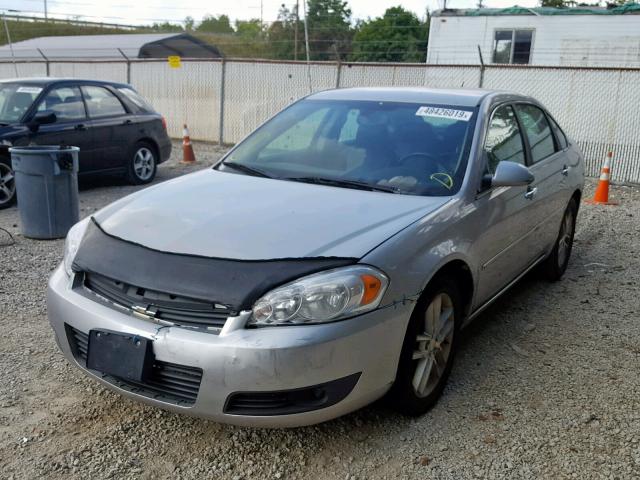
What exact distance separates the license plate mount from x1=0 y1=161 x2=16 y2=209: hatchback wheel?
564cm

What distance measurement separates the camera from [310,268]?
2504 mm

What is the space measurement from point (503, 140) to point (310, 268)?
2.05 metres

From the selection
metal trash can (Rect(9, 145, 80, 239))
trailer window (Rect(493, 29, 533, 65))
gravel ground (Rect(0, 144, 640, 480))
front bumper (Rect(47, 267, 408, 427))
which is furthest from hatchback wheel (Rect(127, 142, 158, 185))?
trailer window (Rect(493, 29, 533, 65))

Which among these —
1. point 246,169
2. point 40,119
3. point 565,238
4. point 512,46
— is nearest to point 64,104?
point 40,119

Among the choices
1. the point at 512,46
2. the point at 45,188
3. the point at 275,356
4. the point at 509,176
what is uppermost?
the point at 512,46

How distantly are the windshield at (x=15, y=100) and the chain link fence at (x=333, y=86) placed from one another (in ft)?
19.7

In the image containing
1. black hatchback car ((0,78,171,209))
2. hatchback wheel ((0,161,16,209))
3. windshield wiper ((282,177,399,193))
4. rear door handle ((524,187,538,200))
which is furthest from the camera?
black hatchback car ((0,78,171,209))

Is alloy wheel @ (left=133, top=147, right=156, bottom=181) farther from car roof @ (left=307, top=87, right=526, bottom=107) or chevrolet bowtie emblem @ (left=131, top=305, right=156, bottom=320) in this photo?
chevrolet bowtie emblem @ (left=131, top=305, right=156, bottom=320)

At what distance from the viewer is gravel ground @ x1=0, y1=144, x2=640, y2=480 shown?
2670mm

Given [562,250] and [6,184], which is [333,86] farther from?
[562,250]

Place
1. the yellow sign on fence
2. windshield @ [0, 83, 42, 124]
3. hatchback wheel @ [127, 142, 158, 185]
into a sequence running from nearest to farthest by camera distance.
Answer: windshield @ [0, 83, 42, 124] < hatchback wheel @ [127, 142, 158, 185] < the yellow sign on fence

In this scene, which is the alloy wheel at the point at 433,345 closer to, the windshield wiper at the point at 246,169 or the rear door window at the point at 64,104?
the windshield wiper at the point at 246,169

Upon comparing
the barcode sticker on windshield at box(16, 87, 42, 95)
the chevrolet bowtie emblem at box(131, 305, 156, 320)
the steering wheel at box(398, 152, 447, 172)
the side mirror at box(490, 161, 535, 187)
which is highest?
the barcode sticker on windshield at box(16, 87, 42, 95)

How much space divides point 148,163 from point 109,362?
739 cm
